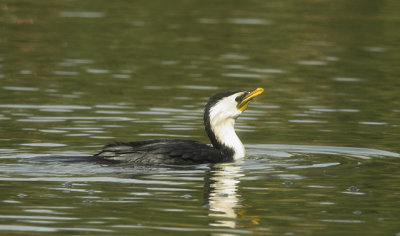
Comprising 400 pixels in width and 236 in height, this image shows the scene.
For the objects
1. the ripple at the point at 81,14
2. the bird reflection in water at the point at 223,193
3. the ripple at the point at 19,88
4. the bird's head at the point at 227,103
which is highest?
the ripple at the point at 81,14

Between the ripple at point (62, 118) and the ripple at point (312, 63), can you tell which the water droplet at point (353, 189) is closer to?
the ripple at point (62, 118)

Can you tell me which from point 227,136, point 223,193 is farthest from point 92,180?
point 227,136

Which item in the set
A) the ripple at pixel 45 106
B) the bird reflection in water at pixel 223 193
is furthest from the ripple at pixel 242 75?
the bird reflection in water at pixel 223 193

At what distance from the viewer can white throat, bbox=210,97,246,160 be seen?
1487 cm

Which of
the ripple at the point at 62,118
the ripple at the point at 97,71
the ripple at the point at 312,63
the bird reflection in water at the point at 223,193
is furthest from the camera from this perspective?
the ripple at the point at 312,63

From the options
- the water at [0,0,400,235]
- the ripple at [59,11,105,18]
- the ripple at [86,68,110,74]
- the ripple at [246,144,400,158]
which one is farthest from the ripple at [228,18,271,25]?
the ripple at [246,144,400,158]

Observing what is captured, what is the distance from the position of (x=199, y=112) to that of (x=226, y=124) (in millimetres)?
3899

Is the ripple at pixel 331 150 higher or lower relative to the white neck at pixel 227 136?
lower

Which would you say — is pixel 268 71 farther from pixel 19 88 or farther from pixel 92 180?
pixel 92 180

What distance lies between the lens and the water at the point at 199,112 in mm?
11773

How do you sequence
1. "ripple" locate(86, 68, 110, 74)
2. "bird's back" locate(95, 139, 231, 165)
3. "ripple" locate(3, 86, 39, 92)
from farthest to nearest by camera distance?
"ripple" locate(86, 68, 110, 74), "ripple" locate(3, 86, 39, 92), "bird's back" locate(95, 139, 231, 165)

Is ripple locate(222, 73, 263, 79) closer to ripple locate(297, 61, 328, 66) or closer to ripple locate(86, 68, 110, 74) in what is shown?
ripple locate(297, 61, 328, 66)

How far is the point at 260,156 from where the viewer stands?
1545 cm

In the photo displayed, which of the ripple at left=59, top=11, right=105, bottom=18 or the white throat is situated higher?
the ripple at left=59, top=11, right=105, bottom=18
